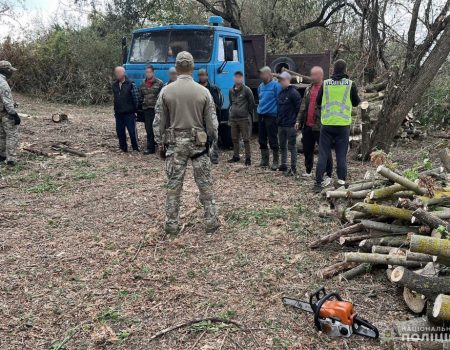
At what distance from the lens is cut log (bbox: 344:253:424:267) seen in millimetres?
3988

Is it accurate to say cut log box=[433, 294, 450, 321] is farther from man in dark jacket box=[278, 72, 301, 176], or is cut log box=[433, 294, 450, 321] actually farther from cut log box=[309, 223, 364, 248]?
man in dark jacket box=[278, 72, 301, 176]

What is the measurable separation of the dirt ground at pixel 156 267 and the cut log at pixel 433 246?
1.88 ft

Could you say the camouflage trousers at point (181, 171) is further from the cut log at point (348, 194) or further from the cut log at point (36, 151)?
the cut log at point (36, 151)

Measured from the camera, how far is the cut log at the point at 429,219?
402 centimetres

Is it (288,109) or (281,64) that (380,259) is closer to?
(288,109)

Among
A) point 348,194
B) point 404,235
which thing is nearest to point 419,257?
point 404,235

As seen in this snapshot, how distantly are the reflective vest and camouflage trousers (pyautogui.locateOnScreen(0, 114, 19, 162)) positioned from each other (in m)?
5.54

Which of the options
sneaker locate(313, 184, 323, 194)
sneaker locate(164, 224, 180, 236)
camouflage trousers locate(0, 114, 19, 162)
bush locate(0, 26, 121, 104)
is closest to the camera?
sneaker locate(164, 224, 180, 236)

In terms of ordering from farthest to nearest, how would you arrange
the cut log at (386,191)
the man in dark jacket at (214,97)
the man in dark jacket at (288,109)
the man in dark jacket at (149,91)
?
the man in dark jacket at (149,91) → the man in dark jacket at (214,97) → the man in dark jacket at (288,109) → the cut log at (386,191)

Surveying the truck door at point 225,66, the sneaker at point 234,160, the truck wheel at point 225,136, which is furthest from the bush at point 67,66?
the sneaker at point 234,160

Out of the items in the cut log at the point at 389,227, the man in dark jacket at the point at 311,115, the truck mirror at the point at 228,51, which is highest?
the truck mirror at the point at 228,51

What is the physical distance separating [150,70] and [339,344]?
702cm

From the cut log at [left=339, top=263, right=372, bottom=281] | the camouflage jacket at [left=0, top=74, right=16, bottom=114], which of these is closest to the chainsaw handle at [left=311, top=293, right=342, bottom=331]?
the cut log at [left=339, top=263, right=372, bottom=281]

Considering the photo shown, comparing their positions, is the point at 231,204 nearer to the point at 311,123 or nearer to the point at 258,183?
the point at 258,183
